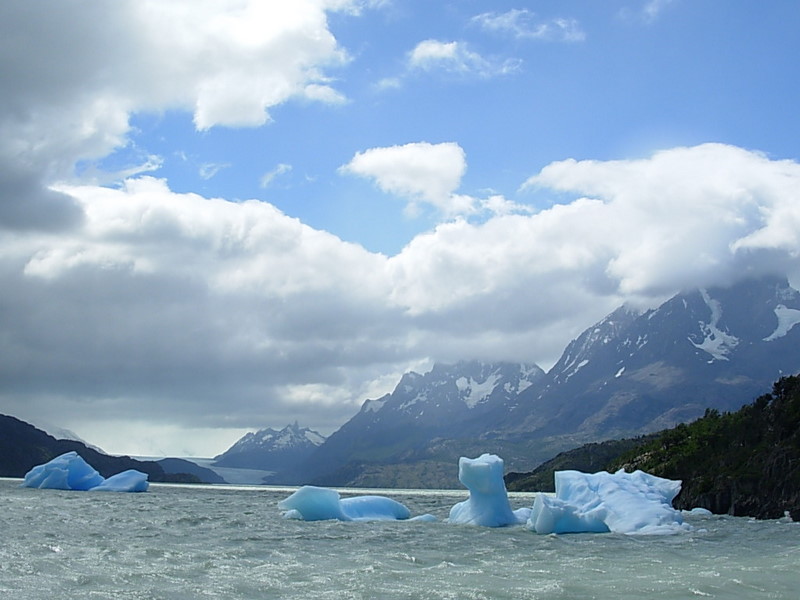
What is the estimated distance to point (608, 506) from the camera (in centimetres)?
5188

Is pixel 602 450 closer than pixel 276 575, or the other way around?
pixel 276 575

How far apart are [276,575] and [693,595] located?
13.0m

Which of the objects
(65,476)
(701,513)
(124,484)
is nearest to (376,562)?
(701,513)

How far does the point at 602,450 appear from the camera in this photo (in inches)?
7712

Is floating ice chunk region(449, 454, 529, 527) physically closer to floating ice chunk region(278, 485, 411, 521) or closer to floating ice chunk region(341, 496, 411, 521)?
floating ice chunk region(341, 496, 411, 521)

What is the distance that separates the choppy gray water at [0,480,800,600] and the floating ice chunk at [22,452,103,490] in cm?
6410

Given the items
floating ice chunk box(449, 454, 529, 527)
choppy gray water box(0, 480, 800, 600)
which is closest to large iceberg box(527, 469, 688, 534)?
choppy gray water box(0, 480, 800, 600)

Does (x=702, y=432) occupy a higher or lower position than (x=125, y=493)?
higher

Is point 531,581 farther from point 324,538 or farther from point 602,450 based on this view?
point 602,450

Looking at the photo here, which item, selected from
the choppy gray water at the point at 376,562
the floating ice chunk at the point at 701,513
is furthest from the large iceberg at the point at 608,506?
the floating ice chunk at the point at 701,513

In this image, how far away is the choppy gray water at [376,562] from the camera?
23531 millimetres

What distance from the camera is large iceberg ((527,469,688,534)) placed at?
46.0m

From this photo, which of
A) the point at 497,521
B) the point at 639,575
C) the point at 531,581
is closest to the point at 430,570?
the point at 531,581

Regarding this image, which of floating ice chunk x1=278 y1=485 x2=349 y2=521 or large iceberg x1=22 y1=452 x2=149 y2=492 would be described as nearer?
floating ice chunk x1=278 y1=485 x2=349 y2=521
